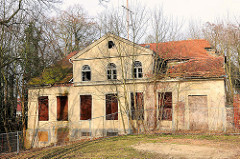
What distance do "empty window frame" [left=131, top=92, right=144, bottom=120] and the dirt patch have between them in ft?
16.5

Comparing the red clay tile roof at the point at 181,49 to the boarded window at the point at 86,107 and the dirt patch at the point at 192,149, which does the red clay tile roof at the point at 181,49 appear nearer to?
the boarded window at the point at 86,107

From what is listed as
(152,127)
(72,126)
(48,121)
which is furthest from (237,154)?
(48,121)

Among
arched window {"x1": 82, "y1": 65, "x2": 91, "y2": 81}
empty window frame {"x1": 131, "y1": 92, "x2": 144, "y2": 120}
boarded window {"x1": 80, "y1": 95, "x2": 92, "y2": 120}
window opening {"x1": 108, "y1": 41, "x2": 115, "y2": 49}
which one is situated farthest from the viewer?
arched window {"x1": 82, "y1": 65, "x2": 91, "y2": 81}

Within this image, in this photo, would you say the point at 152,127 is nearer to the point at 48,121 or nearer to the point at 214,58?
the point at 214,58

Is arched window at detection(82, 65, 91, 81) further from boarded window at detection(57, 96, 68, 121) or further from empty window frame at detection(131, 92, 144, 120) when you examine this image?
empty window frame at detection(131, 92, 144, 120)

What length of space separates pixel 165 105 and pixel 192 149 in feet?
26.5

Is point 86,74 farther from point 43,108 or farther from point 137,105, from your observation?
point 137,105

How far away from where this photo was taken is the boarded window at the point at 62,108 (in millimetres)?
20703

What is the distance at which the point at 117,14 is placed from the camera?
17359 mm

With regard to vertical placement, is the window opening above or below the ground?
above

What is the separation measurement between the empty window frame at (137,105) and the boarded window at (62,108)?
584 centimetres

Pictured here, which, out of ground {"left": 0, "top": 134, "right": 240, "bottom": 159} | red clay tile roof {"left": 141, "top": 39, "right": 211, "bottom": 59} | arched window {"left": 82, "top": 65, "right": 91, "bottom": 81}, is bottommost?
ground {"left": 0, "top": 134, "right": 240, "bottom": 159}

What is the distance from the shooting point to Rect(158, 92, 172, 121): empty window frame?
17.5 meters

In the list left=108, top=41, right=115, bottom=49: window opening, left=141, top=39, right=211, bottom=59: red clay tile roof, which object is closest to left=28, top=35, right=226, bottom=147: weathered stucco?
left=108, top=41, right=115, bottom=49: window opening
